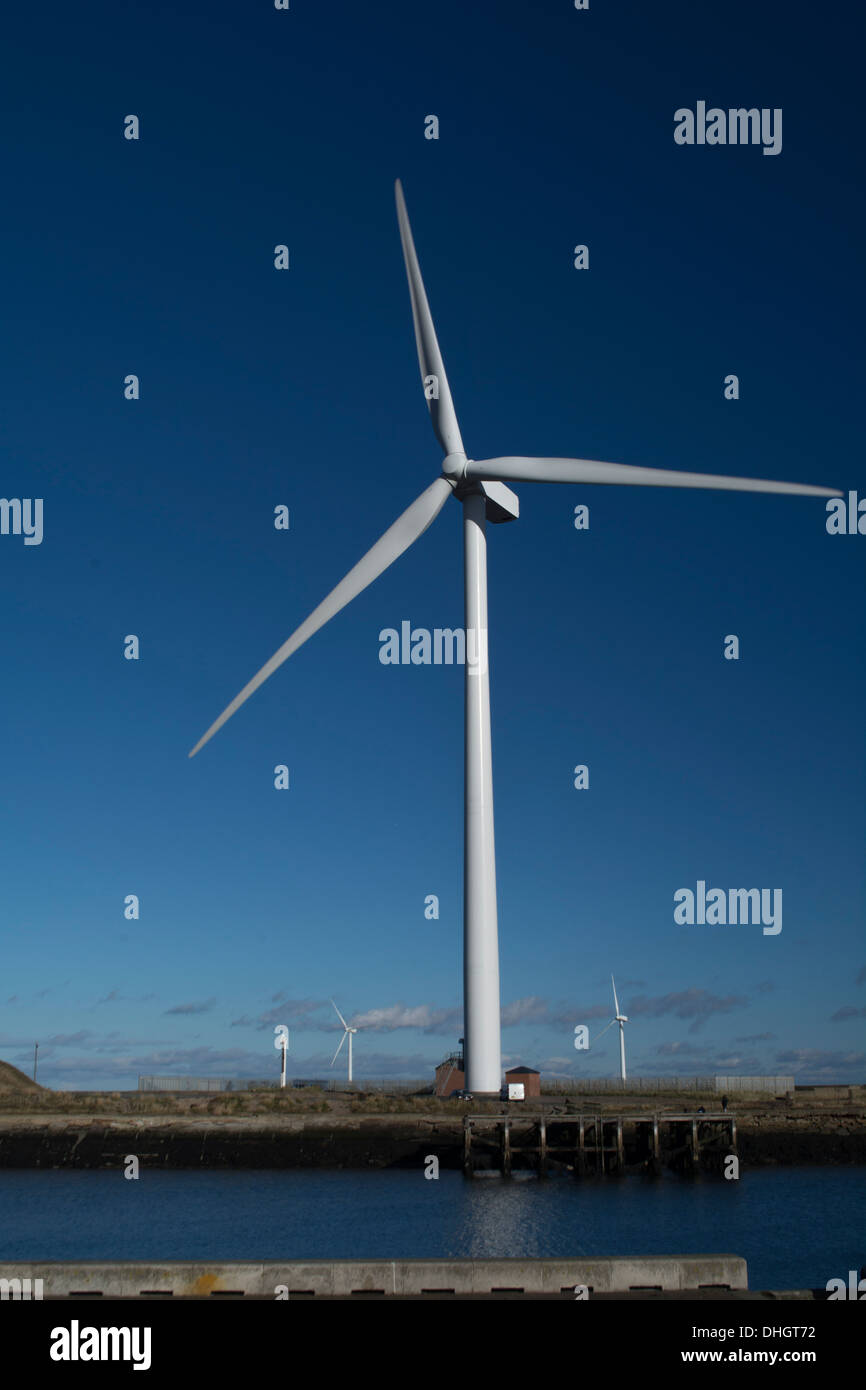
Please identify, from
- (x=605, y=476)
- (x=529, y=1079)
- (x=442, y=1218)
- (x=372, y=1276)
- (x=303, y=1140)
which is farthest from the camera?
(x=529, y=1079)

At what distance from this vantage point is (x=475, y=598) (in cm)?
5712

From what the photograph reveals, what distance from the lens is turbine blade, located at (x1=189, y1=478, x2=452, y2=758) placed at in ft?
172

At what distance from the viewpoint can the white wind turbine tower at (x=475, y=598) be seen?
175ft

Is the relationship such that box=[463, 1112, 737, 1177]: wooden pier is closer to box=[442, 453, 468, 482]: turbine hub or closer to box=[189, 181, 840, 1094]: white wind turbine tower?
box=[189, 181, 840, 1094]: white wind turbine tower

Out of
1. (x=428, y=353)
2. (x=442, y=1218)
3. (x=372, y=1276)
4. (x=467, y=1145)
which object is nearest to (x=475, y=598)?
(x=428, y=353)

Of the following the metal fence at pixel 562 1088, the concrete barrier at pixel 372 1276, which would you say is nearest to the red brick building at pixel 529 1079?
the metal fence at pixel 562 1088

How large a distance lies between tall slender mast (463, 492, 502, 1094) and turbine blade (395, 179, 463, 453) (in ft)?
33.0

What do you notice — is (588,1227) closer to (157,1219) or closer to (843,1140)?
(157,1219)

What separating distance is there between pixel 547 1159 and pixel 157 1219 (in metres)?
20.7

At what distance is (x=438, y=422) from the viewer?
5956 cm

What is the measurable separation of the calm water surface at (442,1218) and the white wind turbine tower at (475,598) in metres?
7.60

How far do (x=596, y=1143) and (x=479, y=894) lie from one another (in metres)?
13.7

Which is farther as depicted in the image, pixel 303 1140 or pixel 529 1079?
pixel 529 1079

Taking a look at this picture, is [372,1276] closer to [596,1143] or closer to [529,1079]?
[596,1143]
